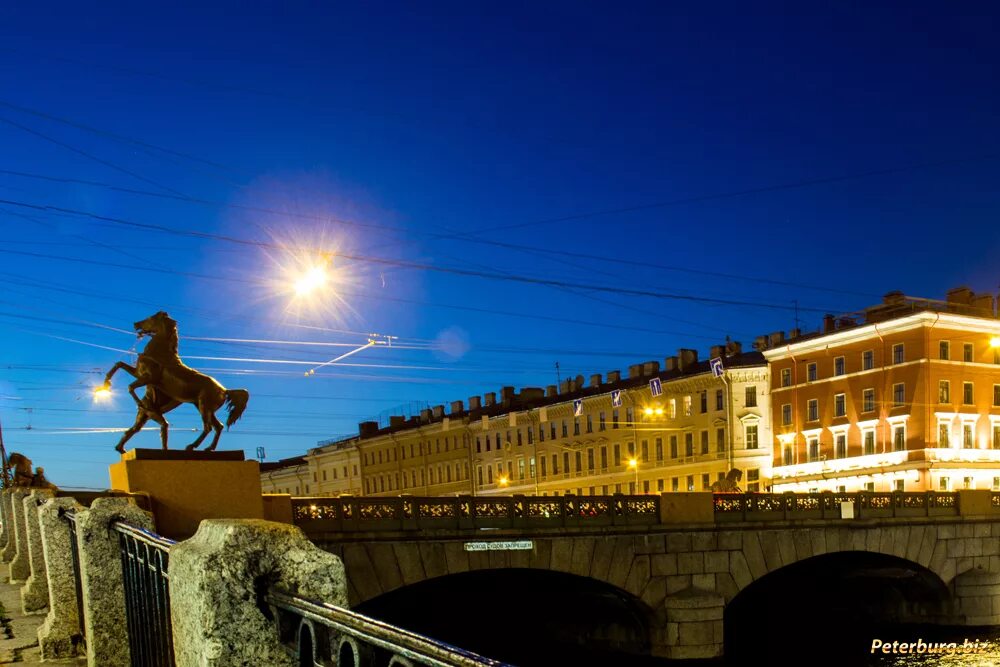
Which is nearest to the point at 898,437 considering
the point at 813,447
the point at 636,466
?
the point at 813,447

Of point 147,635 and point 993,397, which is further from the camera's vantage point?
point 993,397

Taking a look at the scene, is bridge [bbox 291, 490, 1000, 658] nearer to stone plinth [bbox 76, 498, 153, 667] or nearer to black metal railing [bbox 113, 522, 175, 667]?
stone plinth [bbox 76, 498, 153, 667]

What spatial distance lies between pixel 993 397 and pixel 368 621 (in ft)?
188

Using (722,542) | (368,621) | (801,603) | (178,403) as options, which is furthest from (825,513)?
(368,621)

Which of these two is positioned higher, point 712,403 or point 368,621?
point 712,403

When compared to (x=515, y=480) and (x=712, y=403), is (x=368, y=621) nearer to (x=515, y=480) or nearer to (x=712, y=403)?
(x=712, y=403)

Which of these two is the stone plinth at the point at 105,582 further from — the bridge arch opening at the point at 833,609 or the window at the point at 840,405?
the window at the point at 840,405

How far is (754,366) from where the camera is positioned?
59.9 meters

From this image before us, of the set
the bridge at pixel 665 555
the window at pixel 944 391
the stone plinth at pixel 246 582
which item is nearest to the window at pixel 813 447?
the window at pixel 944 391

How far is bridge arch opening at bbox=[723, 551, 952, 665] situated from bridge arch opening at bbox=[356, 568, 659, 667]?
3.71 metres

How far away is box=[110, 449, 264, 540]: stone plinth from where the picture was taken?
11.8 meters

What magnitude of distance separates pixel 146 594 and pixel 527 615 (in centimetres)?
3290

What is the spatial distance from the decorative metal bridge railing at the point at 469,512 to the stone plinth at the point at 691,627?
234 centimetres

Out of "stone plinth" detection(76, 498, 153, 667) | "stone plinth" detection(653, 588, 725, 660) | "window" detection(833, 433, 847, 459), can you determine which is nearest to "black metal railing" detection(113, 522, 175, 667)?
"stone plinth" detection(76, 498, 153, 667)
